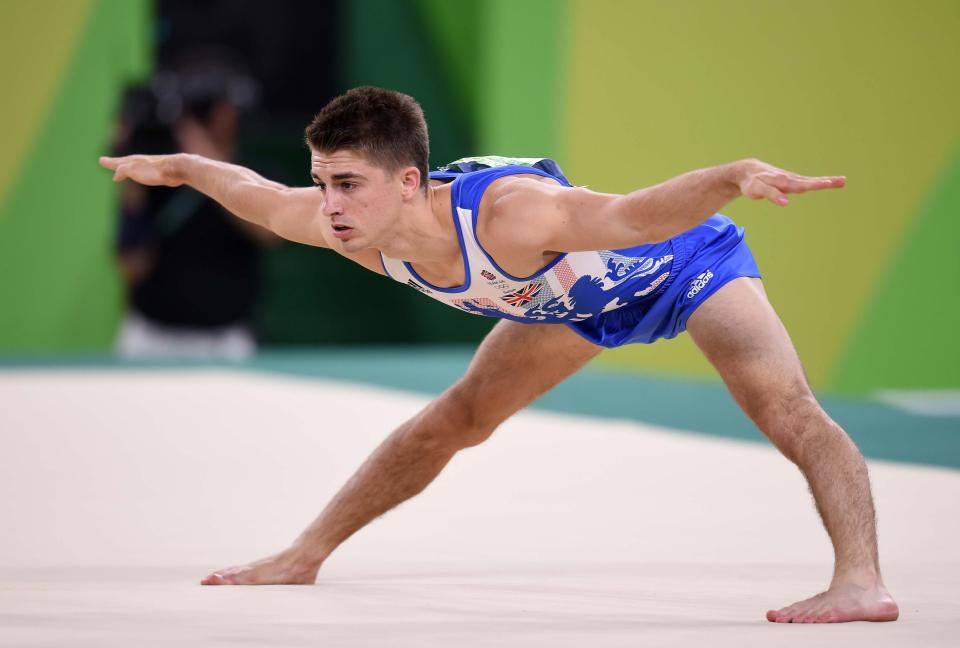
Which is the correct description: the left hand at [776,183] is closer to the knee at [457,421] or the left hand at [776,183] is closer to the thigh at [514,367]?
the thigh at [514,367]

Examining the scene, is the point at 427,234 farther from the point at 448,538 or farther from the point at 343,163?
the point at 448,538

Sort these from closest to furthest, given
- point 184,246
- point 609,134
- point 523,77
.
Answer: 1. point 609,134
2. point 184,246
3. point 523,77

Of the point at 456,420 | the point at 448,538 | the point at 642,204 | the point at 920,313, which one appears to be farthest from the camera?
the point at 920,313

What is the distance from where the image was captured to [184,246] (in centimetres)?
1247

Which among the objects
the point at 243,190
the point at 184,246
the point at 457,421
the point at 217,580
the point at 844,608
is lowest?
the point at 844,608

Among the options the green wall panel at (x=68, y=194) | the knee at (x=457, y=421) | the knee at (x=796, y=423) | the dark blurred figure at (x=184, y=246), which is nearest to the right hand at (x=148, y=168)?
the knee at (x=457, y=421)

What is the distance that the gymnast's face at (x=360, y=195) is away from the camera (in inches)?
153

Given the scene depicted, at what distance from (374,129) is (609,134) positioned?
8.14 meters

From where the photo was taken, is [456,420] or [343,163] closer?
[343,163]

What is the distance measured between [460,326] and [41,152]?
4.58m

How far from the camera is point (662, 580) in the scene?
432 centimetres

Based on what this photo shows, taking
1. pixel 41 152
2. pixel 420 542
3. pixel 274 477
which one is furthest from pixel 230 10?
pixel 420 542

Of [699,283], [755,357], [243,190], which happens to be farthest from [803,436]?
[243,190]

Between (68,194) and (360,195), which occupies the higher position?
(68,194)
